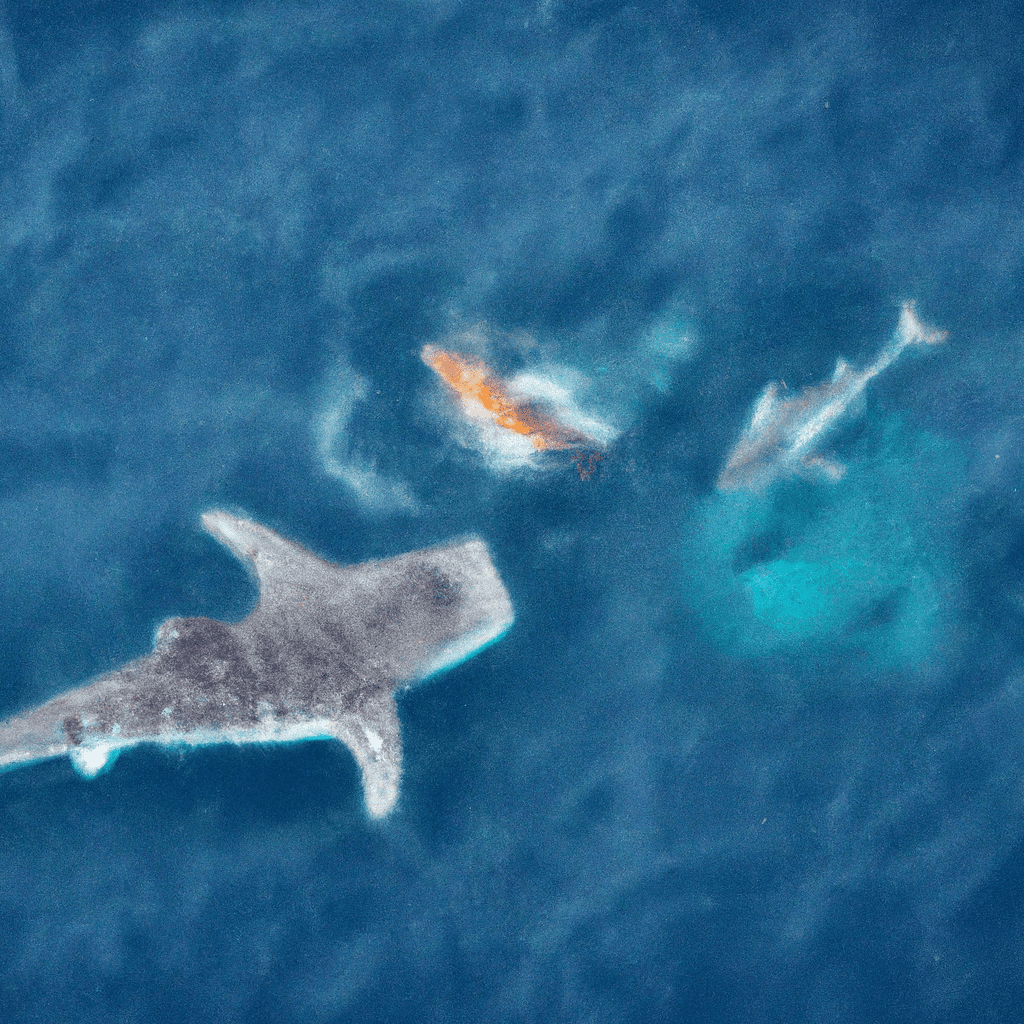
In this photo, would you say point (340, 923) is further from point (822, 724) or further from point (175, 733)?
point (822, 724)

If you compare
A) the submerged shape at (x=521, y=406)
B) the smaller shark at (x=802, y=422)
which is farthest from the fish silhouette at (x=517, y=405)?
the smaller shark at (x=802, y=422)

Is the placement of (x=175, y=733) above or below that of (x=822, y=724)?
above

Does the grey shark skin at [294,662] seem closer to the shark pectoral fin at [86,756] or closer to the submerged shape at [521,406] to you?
the shark pectoral fin at [86,756]

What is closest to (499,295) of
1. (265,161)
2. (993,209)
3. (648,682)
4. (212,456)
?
(265,161)

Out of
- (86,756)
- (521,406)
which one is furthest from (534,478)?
(86,756)

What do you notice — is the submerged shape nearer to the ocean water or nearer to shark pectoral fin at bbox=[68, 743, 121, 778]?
the ocean water

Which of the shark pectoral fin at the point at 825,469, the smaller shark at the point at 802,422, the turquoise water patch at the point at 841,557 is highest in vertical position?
the smaller shark at the point at 802,422
